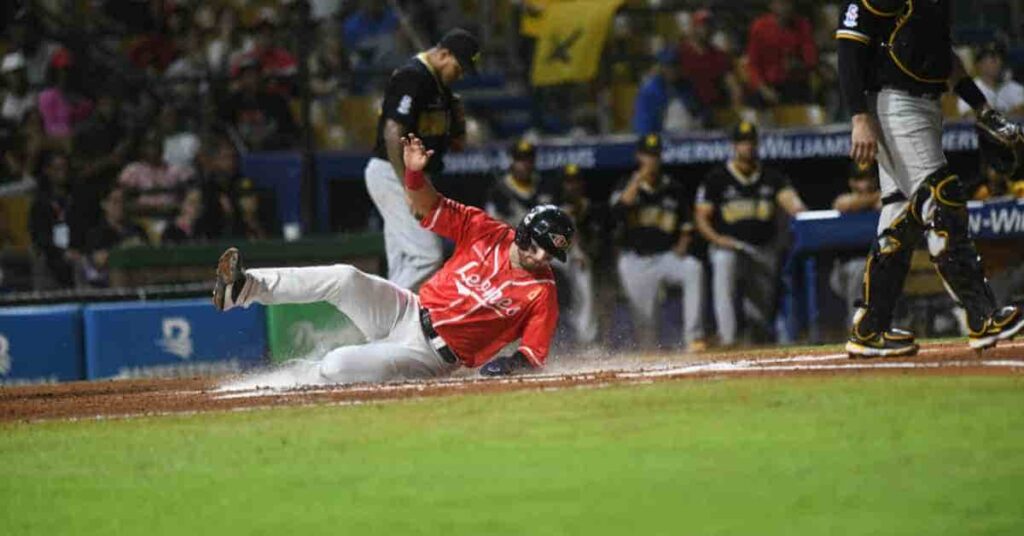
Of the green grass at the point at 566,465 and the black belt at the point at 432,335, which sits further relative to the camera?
the black belt at the point at 432,335

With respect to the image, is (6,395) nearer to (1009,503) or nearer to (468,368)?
(468,368)

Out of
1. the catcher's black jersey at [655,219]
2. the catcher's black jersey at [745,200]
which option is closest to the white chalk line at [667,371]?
the catcher's black jersey at [745,200]

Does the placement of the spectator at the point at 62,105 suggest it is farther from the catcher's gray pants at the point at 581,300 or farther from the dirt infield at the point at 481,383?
the dirt infield at the point at 481,383

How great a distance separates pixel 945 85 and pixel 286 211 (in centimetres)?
882

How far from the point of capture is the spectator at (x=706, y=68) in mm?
16062

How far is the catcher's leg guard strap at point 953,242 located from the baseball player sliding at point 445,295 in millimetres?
1699

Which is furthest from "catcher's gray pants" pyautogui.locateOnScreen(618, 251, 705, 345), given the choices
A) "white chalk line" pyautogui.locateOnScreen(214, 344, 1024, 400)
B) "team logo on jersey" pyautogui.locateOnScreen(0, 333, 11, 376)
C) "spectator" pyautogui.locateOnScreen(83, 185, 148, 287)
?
"white chalk line" pyautogui.locateOnScreen(214, 344, 1024, 400)

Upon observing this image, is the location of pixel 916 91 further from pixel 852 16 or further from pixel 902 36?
pixel 852 16

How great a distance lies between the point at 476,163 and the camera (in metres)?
16.3

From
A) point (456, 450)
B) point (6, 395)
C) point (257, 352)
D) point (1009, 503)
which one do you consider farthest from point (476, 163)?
point (1009, 503)

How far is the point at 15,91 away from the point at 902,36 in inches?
470

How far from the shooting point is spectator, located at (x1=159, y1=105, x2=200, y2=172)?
17734mm

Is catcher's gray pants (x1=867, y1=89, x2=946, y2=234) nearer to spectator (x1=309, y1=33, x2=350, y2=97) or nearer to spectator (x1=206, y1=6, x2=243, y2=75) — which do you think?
spectator (x1=309, y1=33, x2=350, y2=97)

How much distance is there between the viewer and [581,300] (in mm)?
15695
